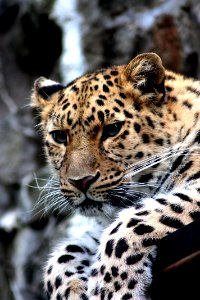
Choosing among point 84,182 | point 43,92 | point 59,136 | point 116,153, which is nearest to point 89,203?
point 84,182

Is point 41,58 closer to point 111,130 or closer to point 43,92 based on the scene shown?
point 43,92

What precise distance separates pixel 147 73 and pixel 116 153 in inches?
27.9

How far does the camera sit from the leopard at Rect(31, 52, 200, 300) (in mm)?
6754

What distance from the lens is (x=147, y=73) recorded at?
7.36m

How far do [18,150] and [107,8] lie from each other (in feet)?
7.75

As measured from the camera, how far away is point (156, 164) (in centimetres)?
705

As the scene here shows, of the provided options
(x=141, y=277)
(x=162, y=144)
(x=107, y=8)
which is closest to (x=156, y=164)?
(x=162, y=144)

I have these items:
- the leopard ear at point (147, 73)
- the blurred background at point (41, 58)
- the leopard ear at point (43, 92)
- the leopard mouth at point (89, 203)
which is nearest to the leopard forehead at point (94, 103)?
the leopard ear at point (147, 73)

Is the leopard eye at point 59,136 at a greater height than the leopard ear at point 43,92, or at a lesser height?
lesser

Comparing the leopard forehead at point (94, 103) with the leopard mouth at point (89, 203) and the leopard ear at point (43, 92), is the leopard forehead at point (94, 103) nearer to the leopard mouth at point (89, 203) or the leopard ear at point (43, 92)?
the leopard ear at point (43, 92)

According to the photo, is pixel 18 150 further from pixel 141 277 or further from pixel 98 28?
pixel 141 277

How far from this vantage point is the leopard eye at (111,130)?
23.5 feet

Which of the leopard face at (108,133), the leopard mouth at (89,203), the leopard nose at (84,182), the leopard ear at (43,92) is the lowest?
the leopard mouth at (89,203)

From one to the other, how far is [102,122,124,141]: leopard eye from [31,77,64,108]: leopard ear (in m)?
0.98
